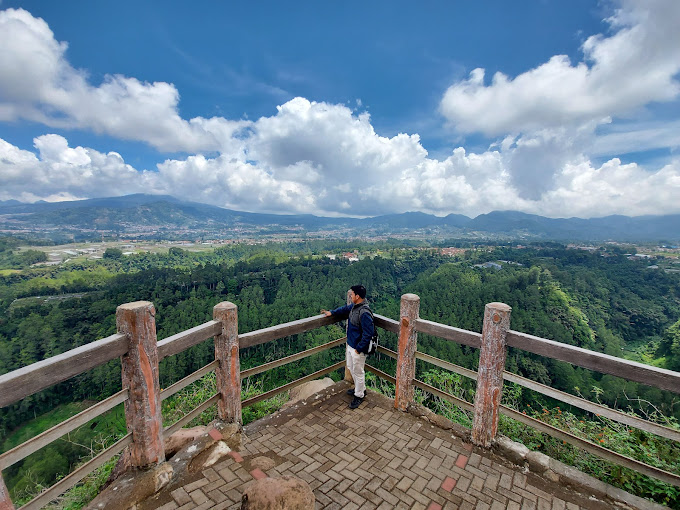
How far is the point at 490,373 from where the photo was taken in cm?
313

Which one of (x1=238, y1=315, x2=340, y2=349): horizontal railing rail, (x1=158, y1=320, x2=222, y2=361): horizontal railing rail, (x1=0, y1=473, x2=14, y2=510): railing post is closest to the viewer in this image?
(x1=0, y1=473, x2=14, y2=510): railing post

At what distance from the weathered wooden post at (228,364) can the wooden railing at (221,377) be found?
10 millimetres

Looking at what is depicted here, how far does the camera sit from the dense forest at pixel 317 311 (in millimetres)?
30406

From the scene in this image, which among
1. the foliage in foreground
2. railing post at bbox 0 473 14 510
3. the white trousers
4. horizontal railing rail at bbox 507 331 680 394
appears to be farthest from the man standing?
railing post at bbox 0 473 14 510

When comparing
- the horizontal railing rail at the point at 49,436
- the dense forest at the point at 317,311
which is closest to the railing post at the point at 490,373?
the dense forest at the point at 317,311

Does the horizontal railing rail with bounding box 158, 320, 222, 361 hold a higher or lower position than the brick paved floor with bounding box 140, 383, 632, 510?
higher

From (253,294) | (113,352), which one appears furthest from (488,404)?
(253,294)

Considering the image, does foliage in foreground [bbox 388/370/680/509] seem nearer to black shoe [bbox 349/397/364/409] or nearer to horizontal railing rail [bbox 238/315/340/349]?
black shoe [bbox 349/397/364/409]

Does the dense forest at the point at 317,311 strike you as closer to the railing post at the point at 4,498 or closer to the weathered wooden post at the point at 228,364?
the weathered wooden post at the point at 228,364

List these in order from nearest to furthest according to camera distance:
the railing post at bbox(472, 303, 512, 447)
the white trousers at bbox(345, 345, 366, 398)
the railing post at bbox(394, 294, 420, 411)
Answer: the railing post at bbox(472, 303, 512, 447) < the railing post at bbox(394, 294, 420, 411) < the white trousers at bbox(345, 345, 366, 398)

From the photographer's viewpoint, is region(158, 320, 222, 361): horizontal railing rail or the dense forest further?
the dense forest

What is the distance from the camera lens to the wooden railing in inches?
82.1

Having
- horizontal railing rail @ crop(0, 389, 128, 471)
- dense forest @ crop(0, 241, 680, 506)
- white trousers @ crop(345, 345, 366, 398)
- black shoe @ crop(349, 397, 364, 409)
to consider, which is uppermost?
horizontal railing rail @ crop(0, 389, 128, 471)

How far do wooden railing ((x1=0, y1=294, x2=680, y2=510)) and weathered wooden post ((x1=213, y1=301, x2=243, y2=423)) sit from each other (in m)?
0.01
